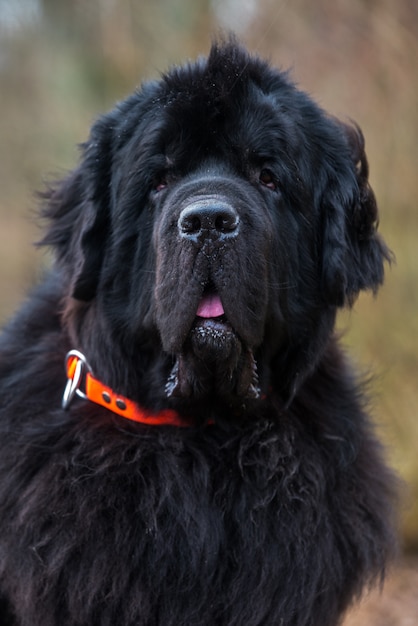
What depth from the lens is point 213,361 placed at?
8.23ft

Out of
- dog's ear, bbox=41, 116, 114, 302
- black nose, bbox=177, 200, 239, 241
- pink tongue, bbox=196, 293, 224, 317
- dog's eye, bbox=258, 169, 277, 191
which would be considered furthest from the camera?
dog's ear, bbox=41, 116, 114, 302

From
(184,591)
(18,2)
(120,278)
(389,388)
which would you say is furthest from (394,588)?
(18,2)

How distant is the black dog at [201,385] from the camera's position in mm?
2523

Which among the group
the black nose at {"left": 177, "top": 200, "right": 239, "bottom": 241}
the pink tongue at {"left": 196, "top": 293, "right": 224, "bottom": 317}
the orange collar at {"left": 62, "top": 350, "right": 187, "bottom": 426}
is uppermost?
the black nose at {"left": 177, "top": 200, "right": 239, "bottom": 241}

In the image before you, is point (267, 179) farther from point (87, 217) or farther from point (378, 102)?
point (378, 102)

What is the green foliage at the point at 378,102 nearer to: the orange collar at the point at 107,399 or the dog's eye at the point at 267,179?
the orange collar at the point at 107,399

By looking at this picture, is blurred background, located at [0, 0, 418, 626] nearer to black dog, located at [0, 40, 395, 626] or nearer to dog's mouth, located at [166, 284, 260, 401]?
black dog, located at [0, 40, 395, 626]

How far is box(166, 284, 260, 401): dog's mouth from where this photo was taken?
2.45 m

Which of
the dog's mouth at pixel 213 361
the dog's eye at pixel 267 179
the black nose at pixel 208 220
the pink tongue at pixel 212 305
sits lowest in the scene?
the dog's mouth at pixel 213 361

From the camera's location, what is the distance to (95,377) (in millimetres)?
2795

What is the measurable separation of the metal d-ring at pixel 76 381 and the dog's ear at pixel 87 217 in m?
0.21

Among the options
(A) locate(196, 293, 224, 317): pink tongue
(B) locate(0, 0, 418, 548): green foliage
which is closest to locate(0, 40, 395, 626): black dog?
(A) locate(196, 293, 224, 317): pink tongue

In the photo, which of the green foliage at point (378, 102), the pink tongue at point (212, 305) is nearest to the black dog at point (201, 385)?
the pink tongue at point (212, 305)

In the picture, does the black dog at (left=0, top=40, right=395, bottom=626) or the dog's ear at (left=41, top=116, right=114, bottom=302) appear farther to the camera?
the dog's ear at (left=41, top=116, right=114, bottom=302)
